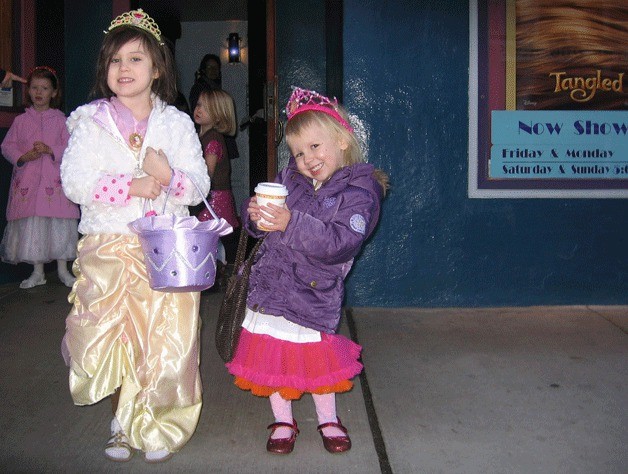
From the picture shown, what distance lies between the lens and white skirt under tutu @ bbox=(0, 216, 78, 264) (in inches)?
238

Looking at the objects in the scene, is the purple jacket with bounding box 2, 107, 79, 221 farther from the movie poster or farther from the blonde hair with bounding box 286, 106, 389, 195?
the blonde hair with bounding box 286, 106, 389, 195

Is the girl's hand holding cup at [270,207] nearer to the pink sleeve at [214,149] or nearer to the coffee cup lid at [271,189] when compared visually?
the coffee cup lid at [271,189]

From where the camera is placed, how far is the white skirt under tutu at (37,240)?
6047 millimetres

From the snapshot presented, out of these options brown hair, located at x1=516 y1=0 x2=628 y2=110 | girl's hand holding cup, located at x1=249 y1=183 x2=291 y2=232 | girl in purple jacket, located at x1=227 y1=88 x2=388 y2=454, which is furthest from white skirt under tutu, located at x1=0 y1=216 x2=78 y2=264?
girl's hand holding cup, located at x1=249 y1=183 x2=291 y2=232

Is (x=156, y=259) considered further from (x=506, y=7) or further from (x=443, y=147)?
(x=506, y=7)

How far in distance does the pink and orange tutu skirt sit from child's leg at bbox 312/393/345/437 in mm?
79

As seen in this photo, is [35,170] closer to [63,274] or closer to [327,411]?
[63,274]

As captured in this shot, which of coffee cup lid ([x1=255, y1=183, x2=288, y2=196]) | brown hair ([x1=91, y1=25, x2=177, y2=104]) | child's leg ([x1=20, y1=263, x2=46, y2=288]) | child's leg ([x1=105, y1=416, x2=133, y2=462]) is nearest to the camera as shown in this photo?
coffee cup lid ([x1=255, y1=183, x2=288, y2=196])

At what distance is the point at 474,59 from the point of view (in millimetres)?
5250

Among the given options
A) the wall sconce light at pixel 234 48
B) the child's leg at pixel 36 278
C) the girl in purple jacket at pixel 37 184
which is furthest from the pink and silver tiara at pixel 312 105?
the wall sconce light at pixel 234 48

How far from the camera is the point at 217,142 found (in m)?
5.86

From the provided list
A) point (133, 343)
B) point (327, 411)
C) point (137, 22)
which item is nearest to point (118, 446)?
point (133, 343)

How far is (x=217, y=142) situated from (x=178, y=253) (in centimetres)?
342

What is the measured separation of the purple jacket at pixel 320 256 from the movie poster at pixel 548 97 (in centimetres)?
247
